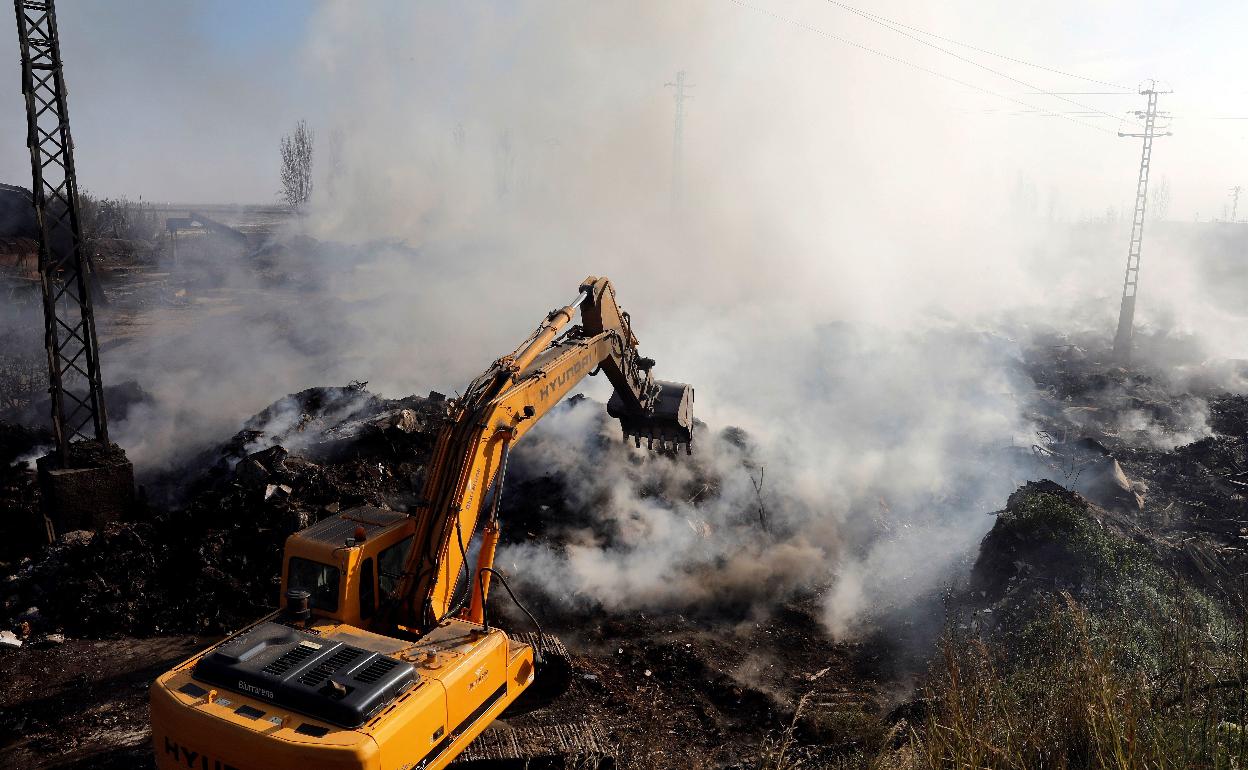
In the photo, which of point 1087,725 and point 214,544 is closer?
point 1087,725

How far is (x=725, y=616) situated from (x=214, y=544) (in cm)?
612

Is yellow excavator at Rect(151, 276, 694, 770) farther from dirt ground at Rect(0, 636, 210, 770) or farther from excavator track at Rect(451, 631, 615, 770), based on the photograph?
dirt ground at Rect(0, 636, 210, 770)

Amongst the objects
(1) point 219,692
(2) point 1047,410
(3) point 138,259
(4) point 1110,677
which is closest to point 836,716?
(4) point 1110,677

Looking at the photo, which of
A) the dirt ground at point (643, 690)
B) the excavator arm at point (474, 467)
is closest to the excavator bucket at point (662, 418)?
the excavator arm at point (474, 467)

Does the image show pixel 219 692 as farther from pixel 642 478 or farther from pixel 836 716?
pixel 642 478

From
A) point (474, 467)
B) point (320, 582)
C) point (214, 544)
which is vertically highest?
point (474, 467)

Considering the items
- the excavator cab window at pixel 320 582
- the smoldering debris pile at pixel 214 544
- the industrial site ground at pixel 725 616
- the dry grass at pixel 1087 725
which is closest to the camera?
the dry grass at pixel 1087 725

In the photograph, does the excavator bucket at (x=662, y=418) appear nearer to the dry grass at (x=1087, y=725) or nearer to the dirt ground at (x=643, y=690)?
the dirt ground at (x=643, y=690)

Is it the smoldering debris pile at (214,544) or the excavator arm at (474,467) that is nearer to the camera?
the excavator arm at (474,467)

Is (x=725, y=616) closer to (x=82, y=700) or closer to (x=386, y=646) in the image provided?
(x=386, y=646)

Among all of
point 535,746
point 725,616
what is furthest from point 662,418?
point 535,746

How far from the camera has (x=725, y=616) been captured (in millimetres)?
9516

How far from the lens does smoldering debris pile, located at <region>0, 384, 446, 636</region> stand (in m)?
9.15

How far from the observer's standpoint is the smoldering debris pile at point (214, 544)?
30.0 feet
